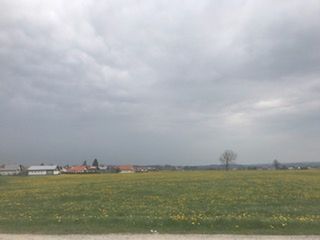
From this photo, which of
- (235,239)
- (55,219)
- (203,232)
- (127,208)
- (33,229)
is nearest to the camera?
(235,239)

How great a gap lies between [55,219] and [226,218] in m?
7.00

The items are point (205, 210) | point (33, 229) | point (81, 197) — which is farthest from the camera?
point (81, 197)

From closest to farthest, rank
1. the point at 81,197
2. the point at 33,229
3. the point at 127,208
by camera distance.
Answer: the point at 33,229 → the point at 127,208 → the point at 81,197

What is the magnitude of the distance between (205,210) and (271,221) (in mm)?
4932

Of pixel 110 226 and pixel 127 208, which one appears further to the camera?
pixel 127 208

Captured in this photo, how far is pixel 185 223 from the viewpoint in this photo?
57.6 feet

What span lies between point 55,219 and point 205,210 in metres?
6.84

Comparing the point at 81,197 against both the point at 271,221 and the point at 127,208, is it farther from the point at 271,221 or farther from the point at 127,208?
the point at 271,221

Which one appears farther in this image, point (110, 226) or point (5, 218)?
point (5, 218)

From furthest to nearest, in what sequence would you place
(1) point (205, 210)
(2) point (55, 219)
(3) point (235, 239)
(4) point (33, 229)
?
(1) point (205, 210)
(2) point (55, 219)
(4) point (33, 229)
(3) point (235, 239)

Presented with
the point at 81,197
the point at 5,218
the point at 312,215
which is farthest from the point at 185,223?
the point at 81,197

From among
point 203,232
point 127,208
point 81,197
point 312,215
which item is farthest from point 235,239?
point 81,197

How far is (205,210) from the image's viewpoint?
72.5 feet

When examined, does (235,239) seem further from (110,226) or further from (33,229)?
(33,229)
